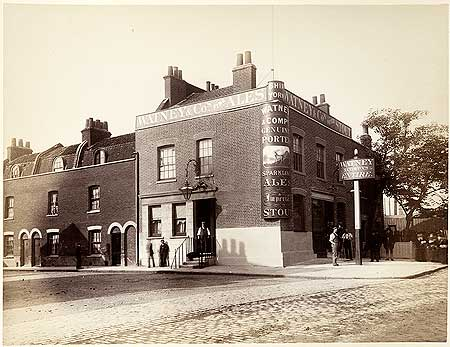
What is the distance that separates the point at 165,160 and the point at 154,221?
30.2 inches

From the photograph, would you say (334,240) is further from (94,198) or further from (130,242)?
(94,198)


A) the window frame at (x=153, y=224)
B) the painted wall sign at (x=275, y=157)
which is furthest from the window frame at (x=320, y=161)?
the window frame at (x=153, y=224)

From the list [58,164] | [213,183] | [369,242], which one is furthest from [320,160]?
[58,164]

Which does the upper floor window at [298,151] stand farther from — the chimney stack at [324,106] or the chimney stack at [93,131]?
the chimney stack at [93,131]

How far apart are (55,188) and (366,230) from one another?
3780 millimetres

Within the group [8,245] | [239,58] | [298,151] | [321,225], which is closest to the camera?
[8,245]

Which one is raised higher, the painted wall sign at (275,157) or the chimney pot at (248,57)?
the chimney pot at (248,57)

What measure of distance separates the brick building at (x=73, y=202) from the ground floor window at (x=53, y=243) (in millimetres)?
13

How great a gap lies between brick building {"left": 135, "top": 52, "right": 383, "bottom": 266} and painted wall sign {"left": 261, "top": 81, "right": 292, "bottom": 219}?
12 millimetres

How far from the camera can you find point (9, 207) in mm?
6043

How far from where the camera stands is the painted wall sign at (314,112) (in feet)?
21.7

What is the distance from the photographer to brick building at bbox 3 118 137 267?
611 cm

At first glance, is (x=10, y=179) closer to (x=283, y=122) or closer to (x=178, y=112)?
(x=178, y=112)

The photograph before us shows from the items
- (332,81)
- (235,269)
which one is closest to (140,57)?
(332,81)
